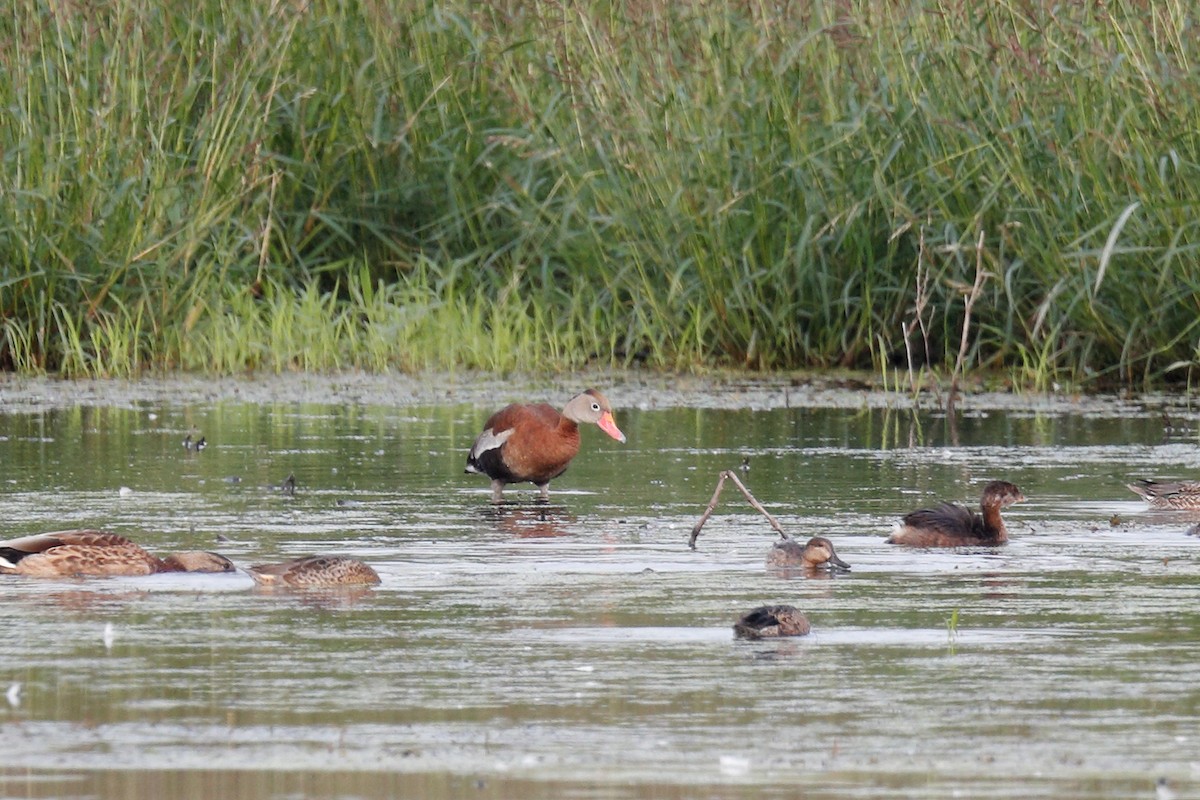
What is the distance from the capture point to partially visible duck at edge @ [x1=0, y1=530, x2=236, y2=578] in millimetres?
7961

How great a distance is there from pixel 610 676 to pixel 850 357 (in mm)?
8935

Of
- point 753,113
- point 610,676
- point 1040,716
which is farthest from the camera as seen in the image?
point 753,113

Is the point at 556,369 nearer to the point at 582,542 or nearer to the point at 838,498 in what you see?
the point at 838,498

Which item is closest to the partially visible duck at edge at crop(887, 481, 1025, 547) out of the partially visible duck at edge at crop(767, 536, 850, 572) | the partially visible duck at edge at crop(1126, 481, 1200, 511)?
the partially visible duck at edge at crop(767, 536, 850, 572)

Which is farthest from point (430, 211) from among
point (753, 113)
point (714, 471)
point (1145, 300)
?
point (714, 471)

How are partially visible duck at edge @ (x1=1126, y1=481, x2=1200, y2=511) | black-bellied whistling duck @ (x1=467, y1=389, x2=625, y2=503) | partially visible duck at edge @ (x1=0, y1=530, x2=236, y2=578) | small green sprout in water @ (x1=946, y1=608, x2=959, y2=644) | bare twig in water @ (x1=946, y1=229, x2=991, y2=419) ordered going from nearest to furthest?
small green sprout in water @ (x1=946, y1=608, x2=959, y2=644)
partially visible duck at edge @ (x1=0, y1=530, x2=236, y2=578)
partially visible duck at edge @ (x1=1126, y1=481, x2=1200, y2=511)
black-bellied whistling duck @ (x1=467, y1=389, x2=625, y2=503)
bare twig in water @ (x1=946, y1=229, x2=991, y2=419)

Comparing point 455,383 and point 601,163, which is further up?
point 601,163

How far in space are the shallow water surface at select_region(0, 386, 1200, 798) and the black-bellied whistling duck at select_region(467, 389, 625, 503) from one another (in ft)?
0.50

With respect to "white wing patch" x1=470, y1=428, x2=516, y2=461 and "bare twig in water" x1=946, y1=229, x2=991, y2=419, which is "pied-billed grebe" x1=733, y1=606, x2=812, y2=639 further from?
"bare twig in water" x1=946, y1=229, x2=991, y2=419

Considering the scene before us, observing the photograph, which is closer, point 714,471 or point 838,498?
point 838,498

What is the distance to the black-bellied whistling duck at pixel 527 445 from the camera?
10695 mm

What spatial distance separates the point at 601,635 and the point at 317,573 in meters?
1.19

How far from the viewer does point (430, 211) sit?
666 inches

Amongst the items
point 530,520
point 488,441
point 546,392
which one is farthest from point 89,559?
point 546,392
